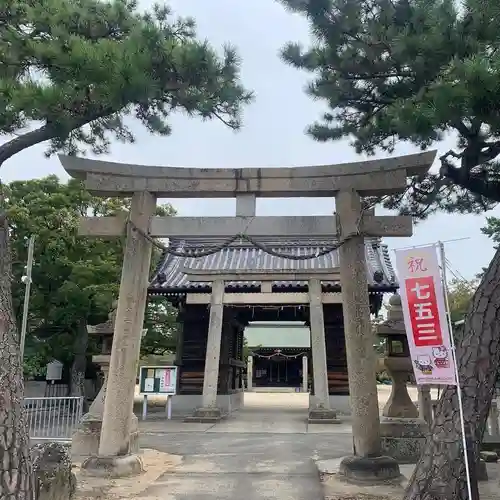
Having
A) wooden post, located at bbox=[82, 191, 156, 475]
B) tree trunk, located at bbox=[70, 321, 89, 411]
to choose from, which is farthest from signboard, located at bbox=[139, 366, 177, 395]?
wooden post, located at bbox=[82, 191, 156, 475]

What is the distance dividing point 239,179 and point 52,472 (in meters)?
4.40

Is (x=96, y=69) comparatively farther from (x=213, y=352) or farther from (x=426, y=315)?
(x=213, y=352)

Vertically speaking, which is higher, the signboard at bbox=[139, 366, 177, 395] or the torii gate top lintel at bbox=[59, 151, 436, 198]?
the torii gate top lintel at bbox=[59, 151, 436, 198]

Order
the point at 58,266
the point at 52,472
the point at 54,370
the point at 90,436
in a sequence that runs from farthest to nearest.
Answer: the point at 54,370 → the point at 58,266 → the point at 90,436 → the point at 52,472

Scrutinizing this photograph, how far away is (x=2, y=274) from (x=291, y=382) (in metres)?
33.9

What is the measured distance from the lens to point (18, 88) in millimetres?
4805

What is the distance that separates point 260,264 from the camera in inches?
715

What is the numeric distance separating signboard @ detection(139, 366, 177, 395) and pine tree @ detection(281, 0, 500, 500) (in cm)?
968

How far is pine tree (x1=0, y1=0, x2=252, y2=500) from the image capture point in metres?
4.59

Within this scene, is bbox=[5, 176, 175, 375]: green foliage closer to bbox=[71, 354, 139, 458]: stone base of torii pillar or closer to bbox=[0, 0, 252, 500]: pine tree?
bbox=[71, 354, 139, 458]: stone base of torii pillar

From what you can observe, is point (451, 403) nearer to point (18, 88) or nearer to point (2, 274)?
point (2, 274)

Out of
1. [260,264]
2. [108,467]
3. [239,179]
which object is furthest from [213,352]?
[239,179]

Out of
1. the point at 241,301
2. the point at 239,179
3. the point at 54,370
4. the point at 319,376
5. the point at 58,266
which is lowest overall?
the point at 319,376

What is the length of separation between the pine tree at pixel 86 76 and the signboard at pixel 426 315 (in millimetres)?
2880
